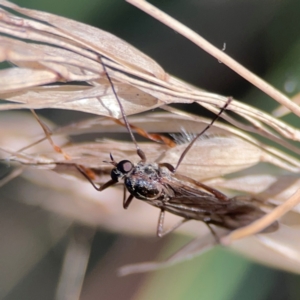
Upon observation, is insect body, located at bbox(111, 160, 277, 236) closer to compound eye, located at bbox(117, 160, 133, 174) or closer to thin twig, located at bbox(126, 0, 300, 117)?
compound eye, located at bbox(117, 160, 133, 174)

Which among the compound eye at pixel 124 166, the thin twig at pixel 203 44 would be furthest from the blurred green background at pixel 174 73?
the thin twig at pixel 203 44

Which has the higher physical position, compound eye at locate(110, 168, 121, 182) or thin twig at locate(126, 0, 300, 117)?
thin twig at locate(126, 0, 300, 117)

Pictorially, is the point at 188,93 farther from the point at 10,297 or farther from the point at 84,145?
the point at 10,297

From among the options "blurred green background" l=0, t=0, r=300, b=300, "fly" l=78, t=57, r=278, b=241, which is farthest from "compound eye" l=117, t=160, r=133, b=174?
"blurred green background" l=0, t=0, r=300, b=300

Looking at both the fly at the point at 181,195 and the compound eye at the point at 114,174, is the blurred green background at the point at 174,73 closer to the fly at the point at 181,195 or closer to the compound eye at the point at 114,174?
the fly at the point at 181,195

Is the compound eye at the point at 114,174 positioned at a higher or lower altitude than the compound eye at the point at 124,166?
lower

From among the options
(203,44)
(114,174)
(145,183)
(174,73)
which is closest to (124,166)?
(114,174)

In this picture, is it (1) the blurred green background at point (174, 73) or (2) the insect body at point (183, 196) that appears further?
(1) the blurred green background at point (174, 73)

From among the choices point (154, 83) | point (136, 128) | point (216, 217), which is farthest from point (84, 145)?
point (216, 217)
